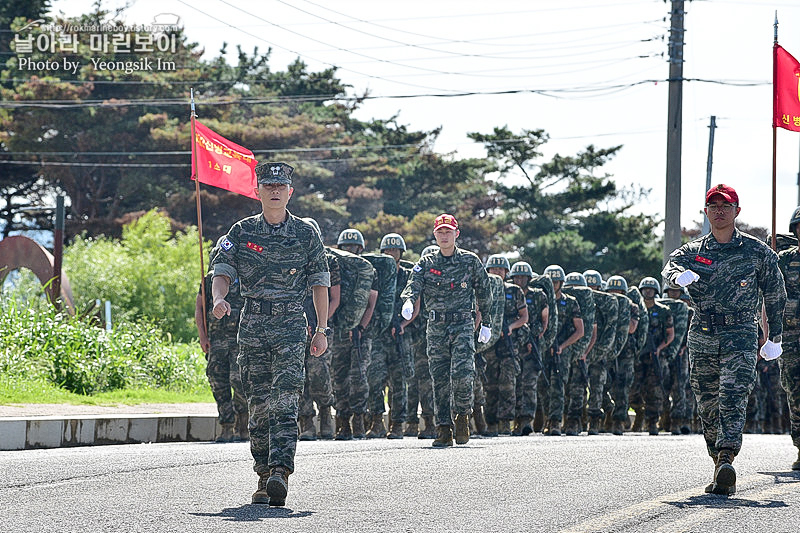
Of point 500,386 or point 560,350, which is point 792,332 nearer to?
point 500,386

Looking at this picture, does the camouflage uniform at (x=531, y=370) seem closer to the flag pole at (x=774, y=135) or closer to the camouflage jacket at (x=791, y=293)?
the flag pole at (x=774, y=135)

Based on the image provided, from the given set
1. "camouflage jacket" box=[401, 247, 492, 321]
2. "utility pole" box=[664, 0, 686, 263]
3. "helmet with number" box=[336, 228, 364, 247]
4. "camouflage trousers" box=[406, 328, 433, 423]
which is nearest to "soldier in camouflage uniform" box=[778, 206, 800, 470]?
"camouflage jacket" box=[401, 247, 492, 321]

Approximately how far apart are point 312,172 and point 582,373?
29.5 m

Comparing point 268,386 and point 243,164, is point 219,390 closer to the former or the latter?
point 243,164

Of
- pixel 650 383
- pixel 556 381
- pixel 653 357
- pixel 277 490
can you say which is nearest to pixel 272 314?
pixel 277 490

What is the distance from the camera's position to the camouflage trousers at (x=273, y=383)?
7.75 meters

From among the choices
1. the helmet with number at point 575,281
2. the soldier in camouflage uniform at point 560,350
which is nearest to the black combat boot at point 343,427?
the soldier in camouflage uniform at point 560,350

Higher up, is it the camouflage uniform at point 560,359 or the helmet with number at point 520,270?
the helmet with number at point 520,270

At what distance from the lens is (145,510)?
706 centimetres

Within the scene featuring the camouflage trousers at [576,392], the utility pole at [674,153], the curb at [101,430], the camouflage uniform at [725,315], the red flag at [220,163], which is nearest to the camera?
the camouflage uniform at [725,315]

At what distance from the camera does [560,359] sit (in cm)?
1773

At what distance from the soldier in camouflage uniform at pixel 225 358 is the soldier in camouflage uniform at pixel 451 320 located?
179 centimetres

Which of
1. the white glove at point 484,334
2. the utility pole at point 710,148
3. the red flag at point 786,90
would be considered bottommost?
the white glove at point 484,334

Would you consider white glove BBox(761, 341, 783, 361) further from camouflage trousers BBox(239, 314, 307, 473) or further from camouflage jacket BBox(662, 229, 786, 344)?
camouflage trousers BBox(239, 314, 307, 473)
